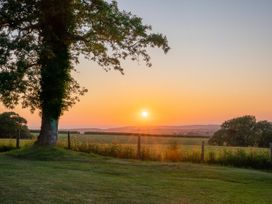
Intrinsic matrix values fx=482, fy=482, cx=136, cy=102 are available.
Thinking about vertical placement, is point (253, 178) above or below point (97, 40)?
below

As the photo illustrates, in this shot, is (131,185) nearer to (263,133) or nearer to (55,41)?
(55,41)

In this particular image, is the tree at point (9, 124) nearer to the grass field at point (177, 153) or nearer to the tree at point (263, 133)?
the grass field at point (177, 153)

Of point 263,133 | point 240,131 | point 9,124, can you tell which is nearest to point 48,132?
point 9,124

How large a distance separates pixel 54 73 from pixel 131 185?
13.8 metres

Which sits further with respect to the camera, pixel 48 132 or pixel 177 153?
pixel 48 132

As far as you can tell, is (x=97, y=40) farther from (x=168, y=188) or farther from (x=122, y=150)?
(x=168, y=188)

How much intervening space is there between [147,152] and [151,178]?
35.7 ft

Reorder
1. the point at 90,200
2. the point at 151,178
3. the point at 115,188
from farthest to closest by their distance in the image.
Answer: the point at 151,178 < the point at 115,188 < the point at 90,200

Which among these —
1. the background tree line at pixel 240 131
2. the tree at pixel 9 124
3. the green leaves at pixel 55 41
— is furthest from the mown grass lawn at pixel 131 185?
the background tree line at pixel 240 131

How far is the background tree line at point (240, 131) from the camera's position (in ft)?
186

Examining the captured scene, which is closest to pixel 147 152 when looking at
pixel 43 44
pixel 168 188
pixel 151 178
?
pixel 43 44

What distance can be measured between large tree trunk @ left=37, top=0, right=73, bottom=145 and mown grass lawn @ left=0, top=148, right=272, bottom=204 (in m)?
7.41

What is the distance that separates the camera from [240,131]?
57.8 meters

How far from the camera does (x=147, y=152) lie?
2827 centimetres
